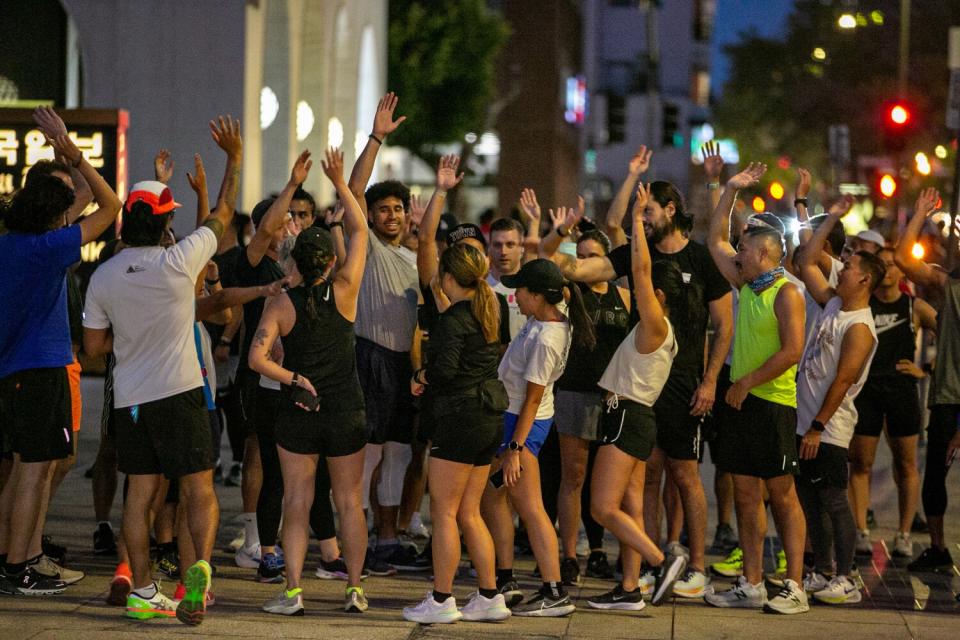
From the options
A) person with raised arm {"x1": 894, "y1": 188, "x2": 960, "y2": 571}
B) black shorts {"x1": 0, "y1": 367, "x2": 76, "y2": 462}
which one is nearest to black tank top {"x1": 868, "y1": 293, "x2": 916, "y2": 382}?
person with raised arm {"x1": 894, "y1": 188, "x2": 960, "y2": 571}

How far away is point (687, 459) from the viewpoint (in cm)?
834

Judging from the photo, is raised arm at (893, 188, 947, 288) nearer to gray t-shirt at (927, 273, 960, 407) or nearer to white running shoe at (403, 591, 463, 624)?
gray t-shirt at (927, 273, 960, 407)

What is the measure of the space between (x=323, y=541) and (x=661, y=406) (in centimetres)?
203

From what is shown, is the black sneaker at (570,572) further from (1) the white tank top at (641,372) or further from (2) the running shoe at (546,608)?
(1) the white tank top at (641,372)

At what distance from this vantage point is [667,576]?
25.7 ft

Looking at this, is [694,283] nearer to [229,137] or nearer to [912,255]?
[912,255]

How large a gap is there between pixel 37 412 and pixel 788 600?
4.12 metres

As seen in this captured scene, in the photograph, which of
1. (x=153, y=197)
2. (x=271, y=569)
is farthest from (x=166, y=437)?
(x=271, y=569)

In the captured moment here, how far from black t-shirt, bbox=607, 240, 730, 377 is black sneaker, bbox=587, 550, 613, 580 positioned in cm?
139

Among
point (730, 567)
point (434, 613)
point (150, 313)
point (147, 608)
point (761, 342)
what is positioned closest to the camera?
point (150, 313)

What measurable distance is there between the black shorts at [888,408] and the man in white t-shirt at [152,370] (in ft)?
14.9

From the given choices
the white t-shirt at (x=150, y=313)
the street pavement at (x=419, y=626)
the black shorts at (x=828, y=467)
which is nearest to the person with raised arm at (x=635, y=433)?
the street pavement at (x=419, y=626)

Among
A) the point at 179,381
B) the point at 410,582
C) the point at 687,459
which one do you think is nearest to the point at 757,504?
the point at 687,459

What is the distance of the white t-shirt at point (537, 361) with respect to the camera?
764cm
